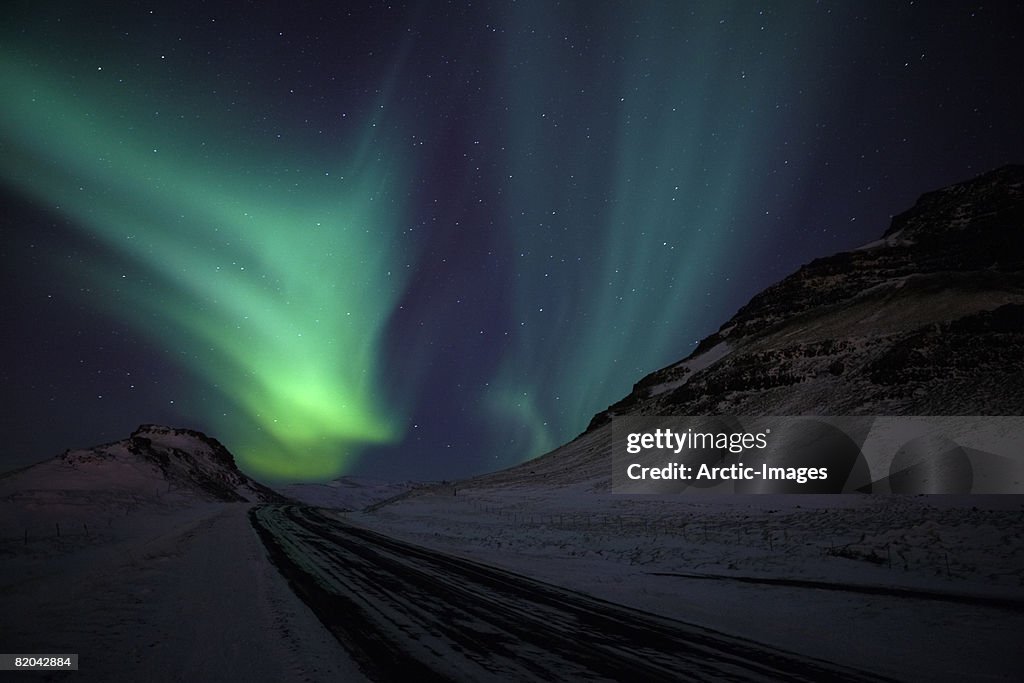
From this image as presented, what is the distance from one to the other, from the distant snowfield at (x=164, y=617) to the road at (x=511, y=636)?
44cm

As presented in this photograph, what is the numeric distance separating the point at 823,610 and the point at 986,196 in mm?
109532

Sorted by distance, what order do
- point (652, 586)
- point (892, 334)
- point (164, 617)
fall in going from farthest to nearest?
1. point (892, 334)
2. point (652, 586)
3. point (164, 617)

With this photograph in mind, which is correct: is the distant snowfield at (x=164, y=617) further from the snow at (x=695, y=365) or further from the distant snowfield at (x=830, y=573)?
the snow at (x=695, y=365)

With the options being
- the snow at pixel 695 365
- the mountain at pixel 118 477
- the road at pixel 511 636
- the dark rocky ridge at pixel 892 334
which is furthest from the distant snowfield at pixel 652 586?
the snow at pixel 695 365

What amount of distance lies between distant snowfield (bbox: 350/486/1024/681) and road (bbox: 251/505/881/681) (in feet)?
2.60

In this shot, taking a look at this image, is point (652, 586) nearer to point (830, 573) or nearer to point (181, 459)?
point (830, 573)

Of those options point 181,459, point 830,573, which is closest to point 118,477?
point 181,459

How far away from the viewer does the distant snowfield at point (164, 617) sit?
4.49 metres

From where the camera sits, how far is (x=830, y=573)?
1004 cm

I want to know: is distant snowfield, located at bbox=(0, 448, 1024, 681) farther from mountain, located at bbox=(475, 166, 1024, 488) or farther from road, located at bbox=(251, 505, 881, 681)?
mountain, located at bbox=(475, 166, 1024, 488)

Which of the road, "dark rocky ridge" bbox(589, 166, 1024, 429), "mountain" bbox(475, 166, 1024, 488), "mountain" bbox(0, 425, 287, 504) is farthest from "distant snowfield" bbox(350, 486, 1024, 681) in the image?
"mountain" bbox(0, 425, 287, 504)

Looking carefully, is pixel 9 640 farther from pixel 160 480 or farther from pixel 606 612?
pixel 160 480

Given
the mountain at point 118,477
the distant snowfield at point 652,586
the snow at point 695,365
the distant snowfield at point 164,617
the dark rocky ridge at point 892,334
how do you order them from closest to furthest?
the distant snowfield at point 164,617
the distant snowfield at point 652,586
the mountain at point 118,477
the dark rocky ridge at point 892,334
the snow at point 695,365

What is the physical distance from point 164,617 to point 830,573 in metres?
11.9
